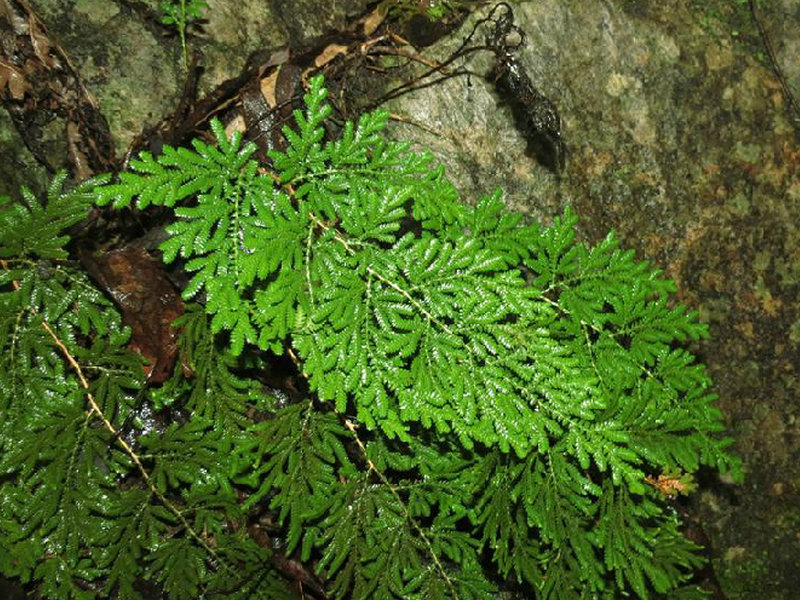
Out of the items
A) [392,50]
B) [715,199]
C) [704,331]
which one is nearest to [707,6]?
[715,199]

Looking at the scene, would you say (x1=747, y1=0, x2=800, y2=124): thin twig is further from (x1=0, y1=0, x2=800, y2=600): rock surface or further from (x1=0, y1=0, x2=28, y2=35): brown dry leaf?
(x1=0, y1=0, x2=28, y2=35): brown dry leaf

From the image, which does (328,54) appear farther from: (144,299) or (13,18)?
(144,299)

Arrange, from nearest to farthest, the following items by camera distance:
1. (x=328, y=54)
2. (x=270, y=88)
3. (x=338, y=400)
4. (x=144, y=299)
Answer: (x=338, y=400) → (x=144, y=299) → (x=270, y=88) → (x=328, y=54)

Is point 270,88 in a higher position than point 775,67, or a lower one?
lower

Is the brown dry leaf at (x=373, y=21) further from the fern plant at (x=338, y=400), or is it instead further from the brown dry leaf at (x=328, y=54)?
the fern plant at (x=338, y=400)

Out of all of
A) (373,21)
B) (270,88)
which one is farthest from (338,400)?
(373,21)

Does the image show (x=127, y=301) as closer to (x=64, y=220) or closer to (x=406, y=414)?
(x=64, y=220)

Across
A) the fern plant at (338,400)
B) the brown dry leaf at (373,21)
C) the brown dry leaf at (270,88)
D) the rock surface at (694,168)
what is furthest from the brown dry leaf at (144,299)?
the brown dry leaf at (373,21)
